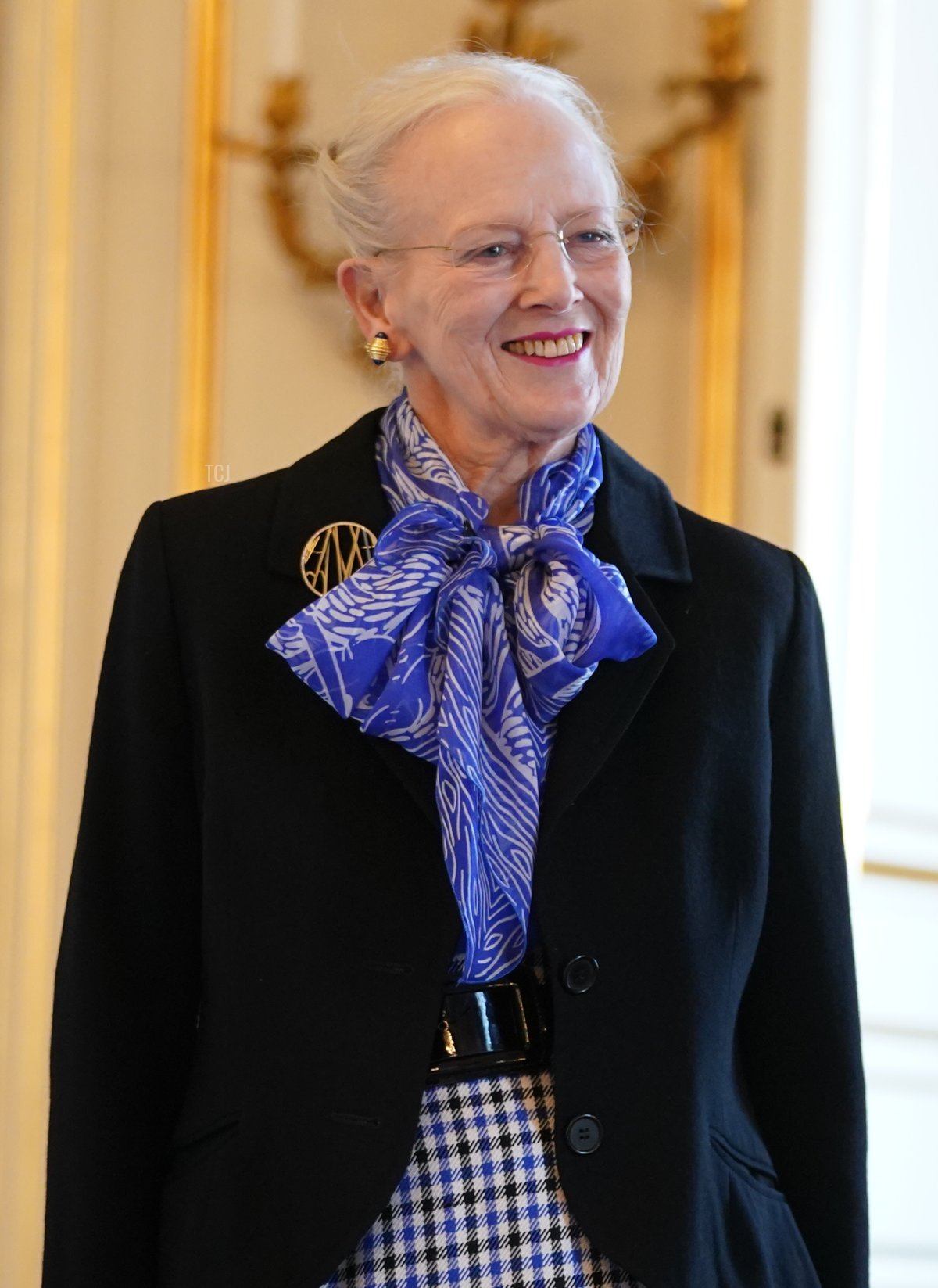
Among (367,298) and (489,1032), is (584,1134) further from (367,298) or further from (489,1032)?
(367,298)

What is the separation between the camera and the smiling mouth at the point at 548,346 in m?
1.34

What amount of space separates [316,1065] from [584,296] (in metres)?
0.66

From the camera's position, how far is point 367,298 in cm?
145

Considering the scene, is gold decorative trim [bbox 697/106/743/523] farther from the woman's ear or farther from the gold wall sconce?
the woman's ear

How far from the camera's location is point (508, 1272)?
1.18 metres

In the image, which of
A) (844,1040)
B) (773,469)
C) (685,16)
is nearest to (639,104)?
(685,16)

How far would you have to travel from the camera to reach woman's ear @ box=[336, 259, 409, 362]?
1.43 m

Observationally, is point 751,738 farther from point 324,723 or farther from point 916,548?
point 916,548

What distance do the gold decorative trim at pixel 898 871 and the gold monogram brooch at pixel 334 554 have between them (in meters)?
1.08

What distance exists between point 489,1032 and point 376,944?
0.11 m

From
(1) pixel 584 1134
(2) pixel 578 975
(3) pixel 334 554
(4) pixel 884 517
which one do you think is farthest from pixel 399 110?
(4) pixel 884 517

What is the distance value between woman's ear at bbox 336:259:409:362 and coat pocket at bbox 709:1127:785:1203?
0.72m

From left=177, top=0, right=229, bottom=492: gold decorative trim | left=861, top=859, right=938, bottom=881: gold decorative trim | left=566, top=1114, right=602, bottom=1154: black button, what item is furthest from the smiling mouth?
left=861, top=859, right=938, bottom=881: gold decorative trim

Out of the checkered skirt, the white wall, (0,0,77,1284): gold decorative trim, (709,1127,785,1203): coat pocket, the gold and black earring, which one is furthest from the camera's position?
the white wall
